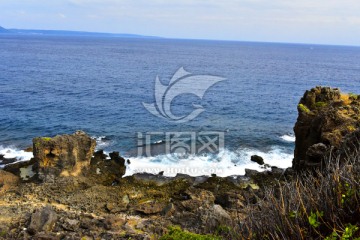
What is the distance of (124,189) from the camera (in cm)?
3419

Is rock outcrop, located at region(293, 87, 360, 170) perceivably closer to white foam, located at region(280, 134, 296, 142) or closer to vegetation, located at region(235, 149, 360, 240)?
white foam, located at region(280, 134, 296, 142)

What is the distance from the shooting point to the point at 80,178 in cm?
3509

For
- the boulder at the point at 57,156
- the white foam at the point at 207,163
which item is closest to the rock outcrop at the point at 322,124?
the white foam at the point at 207,163

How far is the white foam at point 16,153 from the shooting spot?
4153cm

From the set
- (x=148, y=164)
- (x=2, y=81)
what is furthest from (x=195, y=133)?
(x=2, y=81)

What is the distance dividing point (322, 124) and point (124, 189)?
20330 millimetres

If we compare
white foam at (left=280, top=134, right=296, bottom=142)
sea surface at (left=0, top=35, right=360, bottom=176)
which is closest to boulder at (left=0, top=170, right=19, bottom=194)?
sea surface at (left=0, top=35, right=360, bottom=176)

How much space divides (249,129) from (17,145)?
34.5m

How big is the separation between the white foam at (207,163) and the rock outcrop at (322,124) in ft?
23.5

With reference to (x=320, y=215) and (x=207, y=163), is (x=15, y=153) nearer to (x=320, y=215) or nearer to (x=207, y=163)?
(x=207, y=163)

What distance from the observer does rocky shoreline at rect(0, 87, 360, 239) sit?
77.1ft

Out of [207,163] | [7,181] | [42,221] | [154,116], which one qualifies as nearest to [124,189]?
[42,221]

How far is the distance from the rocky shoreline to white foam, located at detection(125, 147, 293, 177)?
171cm

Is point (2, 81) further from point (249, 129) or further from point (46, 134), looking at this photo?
point (249, 129)
